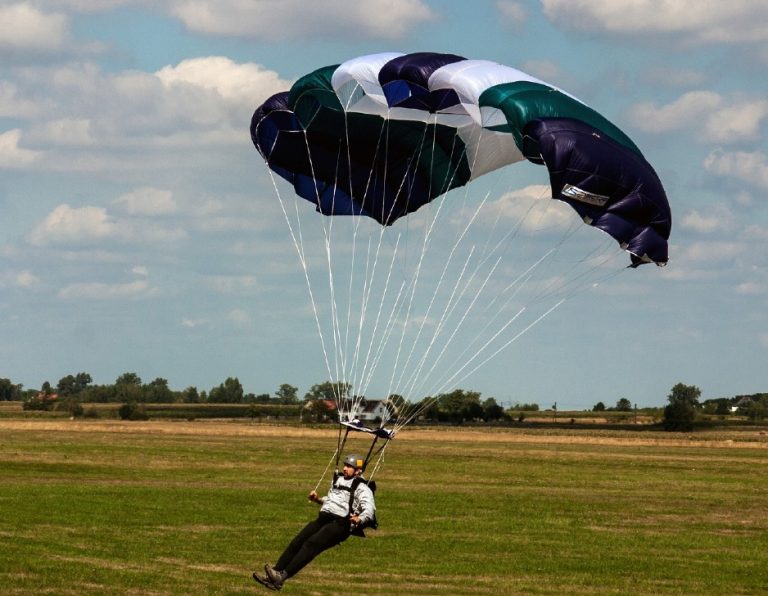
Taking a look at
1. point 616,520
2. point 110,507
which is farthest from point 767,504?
point 110,507

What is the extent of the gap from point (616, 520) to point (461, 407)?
389 ft

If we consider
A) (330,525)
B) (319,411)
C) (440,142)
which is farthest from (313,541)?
(319,411)

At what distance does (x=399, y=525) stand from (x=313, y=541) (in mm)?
14266

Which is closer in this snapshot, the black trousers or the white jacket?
the white jacket

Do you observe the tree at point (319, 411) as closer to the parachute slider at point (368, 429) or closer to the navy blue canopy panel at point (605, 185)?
the navy blue canopy panel at point (605, 185)

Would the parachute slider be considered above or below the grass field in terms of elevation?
above

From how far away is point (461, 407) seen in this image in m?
156

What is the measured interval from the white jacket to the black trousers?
112mm

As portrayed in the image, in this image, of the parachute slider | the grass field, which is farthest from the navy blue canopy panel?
the grass field

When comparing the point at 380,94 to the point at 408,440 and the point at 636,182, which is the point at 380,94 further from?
the point at 408,440

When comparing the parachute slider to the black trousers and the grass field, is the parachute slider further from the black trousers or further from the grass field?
the grass field

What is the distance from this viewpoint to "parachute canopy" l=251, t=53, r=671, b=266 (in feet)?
70.0

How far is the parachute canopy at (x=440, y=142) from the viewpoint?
2133 centimetres

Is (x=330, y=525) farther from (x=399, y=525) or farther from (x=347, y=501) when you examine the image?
(x=399, y=525)
